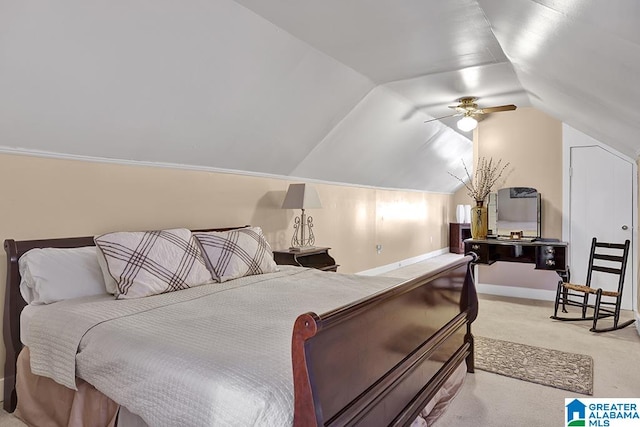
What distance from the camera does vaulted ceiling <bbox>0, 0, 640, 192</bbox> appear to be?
210cm

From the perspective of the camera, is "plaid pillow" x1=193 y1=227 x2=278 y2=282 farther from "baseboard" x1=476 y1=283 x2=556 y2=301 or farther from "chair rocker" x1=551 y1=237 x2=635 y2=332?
"baseboard" x1=476 y1=283 x2=556 y2=301

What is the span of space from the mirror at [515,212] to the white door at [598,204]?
37 cm

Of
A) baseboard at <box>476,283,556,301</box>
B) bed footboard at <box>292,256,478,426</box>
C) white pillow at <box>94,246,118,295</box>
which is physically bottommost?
baseboard at <box>476,283,556,301</box>

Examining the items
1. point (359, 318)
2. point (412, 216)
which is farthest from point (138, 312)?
point (412, 216)

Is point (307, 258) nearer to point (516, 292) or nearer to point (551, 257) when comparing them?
point (551, 257)

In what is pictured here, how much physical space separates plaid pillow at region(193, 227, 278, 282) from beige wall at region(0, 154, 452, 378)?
1.83ft

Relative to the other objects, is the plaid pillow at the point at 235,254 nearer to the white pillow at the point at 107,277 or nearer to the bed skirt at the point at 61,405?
the white pillow at the point at 107,277

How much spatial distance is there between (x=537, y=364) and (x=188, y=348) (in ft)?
8.49

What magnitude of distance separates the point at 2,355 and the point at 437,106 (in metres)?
4.86

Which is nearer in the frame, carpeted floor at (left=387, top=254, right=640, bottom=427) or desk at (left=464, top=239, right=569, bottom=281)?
carpeted floor at (left=387, top=254, right=640, bottom=427)

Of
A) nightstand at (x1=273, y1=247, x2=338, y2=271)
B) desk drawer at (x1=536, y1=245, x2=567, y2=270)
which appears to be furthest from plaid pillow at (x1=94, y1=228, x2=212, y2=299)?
desk drawer at (x1=536, y1=245, x2=567, y2=270)

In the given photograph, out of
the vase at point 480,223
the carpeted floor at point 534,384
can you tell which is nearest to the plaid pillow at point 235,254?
the carpeted floor at point 534,384

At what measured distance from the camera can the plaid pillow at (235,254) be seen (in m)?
2.87

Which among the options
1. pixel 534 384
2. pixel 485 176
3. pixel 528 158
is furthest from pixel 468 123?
pixel 534 384
